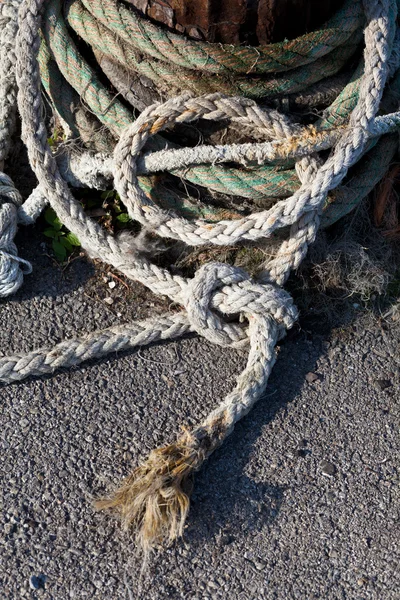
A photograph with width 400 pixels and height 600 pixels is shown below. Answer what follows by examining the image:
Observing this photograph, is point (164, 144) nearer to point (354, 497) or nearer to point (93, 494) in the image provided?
point (93, 494)

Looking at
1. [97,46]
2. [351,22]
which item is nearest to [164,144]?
[97,46]

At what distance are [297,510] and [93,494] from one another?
1.76ft

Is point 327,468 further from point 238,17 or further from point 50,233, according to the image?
point 238,17

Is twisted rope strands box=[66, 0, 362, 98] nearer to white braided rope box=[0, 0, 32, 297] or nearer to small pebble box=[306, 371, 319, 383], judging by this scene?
white braided rope box=[0, 0, 32, 297]

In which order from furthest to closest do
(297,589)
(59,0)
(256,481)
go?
(59,0), (256,481), (297,589)

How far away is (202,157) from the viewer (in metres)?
1.96

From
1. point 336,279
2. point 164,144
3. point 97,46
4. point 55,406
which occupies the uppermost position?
point 97,46

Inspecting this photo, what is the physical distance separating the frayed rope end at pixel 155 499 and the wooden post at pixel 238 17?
1.09 metres

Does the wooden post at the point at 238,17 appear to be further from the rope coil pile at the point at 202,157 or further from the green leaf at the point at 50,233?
the green leaf at the point at 50,233

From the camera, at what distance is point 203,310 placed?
197 centimetres

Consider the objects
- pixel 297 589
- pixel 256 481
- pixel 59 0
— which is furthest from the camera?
pixel 59 0

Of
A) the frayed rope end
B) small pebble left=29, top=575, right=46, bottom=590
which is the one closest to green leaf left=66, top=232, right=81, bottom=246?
the frayed rope end

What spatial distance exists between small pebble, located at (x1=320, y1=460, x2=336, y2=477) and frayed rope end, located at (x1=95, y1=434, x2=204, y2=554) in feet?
1.22

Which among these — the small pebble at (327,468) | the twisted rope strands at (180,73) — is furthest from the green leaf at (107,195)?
the small pebble at (327,468)
